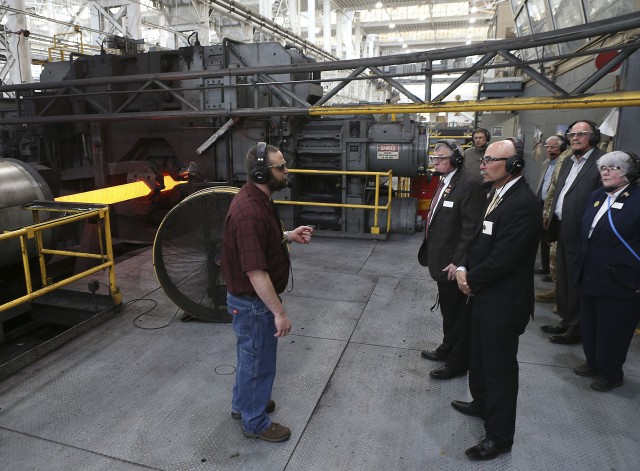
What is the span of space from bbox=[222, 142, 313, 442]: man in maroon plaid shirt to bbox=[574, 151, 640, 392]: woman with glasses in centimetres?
238

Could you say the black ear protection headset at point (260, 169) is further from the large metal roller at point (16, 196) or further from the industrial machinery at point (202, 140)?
the industrial machinery at point (202, 140)

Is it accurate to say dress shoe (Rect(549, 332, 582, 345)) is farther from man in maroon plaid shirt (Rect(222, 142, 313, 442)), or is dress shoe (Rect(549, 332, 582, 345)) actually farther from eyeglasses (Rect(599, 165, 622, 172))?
man in maroon plaid shirt (Rect(222, 142, 313, 442))

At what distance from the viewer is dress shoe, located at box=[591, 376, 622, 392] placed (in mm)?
3354

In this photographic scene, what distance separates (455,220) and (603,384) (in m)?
1.72

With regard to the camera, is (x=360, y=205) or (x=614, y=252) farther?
(x=360, y=205)

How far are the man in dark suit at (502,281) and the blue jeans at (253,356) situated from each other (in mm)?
1224

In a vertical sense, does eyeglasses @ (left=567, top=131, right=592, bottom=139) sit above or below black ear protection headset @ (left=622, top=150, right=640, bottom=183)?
above

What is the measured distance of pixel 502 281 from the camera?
2.49m

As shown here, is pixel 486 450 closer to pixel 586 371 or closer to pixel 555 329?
pixel 586 371

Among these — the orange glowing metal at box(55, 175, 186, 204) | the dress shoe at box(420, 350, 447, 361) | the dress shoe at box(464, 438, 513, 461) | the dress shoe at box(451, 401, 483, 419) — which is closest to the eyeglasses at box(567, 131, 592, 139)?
the dress shoe at box(420, 350, 447, 361)

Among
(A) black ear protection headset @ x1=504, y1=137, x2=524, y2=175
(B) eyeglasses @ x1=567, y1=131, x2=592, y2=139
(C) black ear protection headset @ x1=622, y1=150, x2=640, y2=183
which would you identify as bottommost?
(C) black ear protection headset @ x1=622, y1=150, x2=640, y2=183

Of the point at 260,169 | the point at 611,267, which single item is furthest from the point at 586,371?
the point at 260,169

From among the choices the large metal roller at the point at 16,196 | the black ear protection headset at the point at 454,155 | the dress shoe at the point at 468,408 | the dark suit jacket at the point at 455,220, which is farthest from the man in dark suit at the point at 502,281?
the large metal roller at the point at 16,196

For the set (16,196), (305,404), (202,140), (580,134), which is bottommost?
(305,404)
